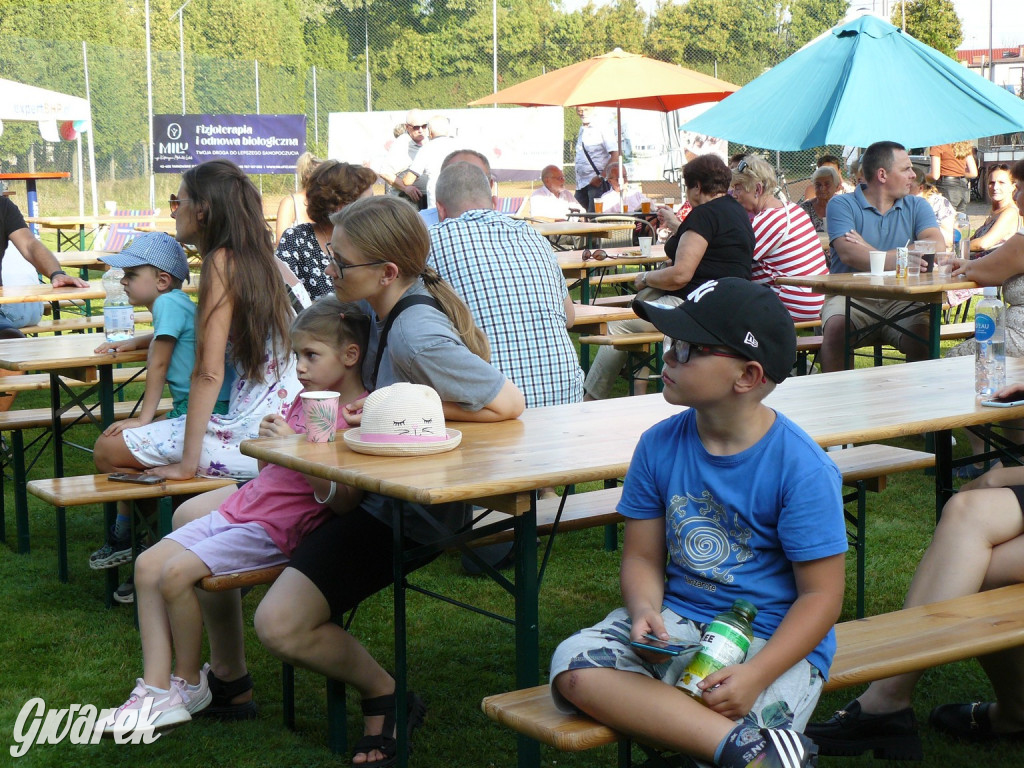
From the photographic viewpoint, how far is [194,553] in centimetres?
291

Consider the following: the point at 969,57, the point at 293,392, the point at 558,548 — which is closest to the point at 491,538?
the point at 293,392

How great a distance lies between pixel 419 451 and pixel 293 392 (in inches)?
52.6

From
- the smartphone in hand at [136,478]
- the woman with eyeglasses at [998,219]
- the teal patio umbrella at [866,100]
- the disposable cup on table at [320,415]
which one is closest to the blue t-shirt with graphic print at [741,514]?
the disposable cup on table at [320,415]

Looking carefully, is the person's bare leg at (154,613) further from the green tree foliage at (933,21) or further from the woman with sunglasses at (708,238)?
the green tree foliage at (933,21)

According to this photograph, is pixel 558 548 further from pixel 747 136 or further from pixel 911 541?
pixel 747 136

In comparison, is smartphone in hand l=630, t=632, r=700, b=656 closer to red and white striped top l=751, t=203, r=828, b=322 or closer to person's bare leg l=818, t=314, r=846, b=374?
person's bare leg l=818, t=314, r=846, b=374

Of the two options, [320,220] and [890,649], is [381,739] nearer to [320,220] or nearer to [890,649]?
[890,649]

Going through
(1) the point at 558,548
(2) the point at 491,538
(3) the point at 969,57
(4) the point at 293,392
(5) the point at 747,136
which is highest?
(3) the point at 969,57

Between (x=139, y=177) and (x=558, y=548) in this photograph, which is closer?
(x=558, y=548)

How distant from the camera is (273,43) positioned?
2539 cm

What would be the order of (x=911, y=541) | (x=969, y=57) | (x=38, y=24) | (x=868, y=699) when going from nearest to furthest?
1. (x=868, y=699)
2. (x=911, y=541)
3. (x=38, y=24)
4. (x=969, y=57)

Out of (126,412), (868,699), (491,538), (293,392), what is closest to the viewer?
(868,699)

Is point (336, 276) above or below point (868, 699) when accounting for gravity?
above

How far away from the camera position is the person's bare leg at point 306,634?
2.67 metres
